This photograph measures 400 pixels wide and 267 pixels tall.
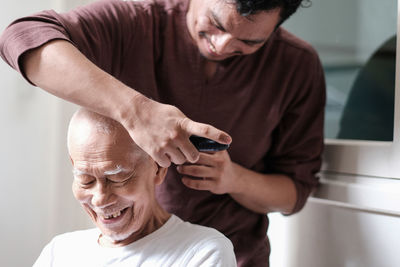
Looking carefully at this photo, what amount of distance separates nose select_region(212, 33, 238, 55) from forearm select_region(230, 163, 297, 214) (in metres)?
0.36

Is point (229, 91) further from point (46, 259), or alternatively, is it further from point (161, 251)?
point (46, 259)

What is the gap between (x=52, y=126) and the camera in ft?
7.10

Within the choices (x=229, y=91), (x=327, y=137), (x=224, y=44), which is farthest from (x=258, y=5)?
(x=327, y=137)

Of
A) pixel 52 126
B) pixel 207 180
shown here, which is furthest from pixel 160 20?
pixel 52 126

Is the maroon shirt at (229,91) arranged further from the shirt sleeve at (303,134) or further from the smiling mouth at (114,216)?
the smiling mouth at (114,216)

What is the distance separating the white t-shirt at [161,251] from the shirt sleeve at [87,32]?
50 cm

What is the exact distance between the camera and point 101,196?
118 cm

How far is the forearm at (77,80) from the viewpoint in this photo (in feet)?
3.38

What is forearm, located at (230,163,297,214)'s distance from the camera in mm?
1495

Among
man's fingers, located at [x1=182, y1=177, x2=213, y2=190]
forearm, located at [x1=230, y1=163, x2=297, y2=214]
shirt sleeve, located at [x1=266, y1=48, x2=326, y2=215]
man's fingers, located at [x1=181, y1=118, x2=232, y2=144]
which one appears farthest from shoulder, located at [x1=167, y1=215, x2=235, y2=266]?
shirt sleeve, located at [x1=266, y1=48, x2=326, y2=215]

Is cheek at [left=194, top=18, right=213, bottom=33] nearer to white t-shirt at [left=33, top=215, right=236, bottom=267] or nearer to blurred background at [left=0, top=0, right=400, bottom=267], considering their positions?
white t-shirt at [left=33, top=215, right=236, bottom=267]

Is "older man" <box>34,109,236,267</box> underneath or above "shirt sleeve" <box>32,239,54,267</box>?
above

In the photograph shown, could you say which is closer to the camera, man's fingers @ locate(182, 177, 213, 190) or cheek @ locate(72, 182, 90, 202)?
cheek @ locate(72, 182, 90, 202)

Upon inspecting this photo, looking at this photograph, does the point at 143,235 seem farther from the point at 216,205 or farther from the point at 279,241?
the point at 279,241
